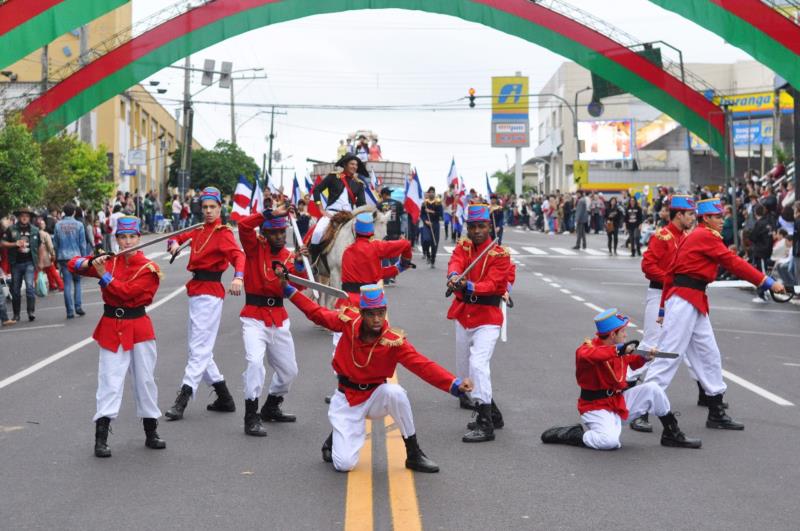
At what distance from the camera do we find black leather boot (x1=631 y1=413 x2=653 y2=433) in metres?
9.34

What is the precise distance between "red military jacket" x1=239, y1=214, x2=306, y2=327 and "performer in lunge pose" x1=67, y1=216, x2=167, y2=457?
104cm

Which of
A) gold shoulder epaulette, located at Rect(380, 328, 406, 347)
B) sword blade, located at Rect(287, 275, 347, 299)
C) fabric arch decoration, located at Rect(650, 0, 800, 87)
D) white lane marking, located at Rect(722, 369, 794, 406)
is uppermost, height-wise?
fabric arch decoration, located at Rect(650, 0, 800, 87)

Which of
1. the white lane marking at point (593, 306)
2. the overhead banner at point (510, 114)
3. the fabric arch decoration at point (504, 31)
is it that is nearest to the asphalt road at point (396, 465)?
the white lane marking at point (593, 306)

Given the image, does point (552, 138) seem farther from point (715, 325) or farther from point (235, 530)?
point (235, 530)

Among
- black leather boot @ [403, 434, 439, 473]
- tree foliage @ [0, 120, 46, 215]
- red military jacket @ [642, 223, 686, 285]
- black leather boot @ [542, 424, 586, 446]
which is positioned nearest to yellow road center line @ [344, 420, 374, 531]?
black leather boot @ [403, 434, 439, 473]

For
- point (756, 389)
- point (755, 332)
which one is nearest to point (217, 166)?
point (755, 332)

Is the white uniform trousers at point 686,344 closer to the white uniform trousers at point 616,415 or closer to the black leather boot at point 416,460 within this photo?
the white uniform trousers at point 616,415

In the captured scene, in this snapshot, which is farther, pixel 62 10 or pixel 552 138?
pixel 552 138

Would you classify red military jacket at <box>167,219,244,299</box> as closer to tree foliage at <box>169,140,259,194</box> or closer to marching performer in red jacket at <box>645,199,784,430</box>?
marching performer in red jacket at <box>645,199,784,430</box>

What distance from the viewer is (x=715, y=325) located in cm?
1791

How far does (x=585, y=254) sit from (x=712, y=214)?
2682cm

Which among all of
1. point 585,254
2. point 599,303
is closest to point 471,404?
point 599,303

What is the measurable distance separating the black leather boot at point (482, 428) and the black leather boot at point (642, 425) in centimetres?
128

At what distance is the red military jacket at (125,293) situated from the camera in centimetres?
851
